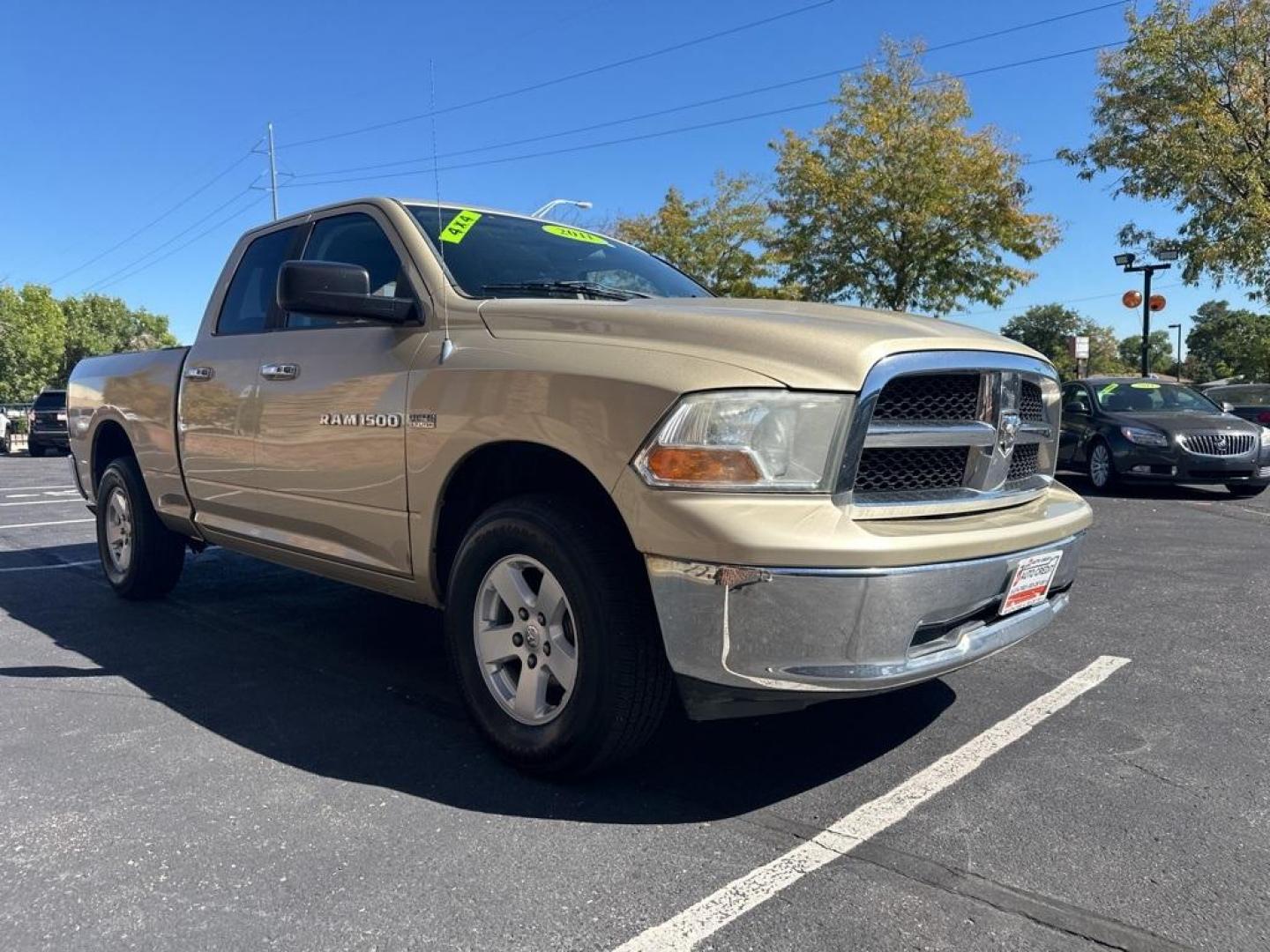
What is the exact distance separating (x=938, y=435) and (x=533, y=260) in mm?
1817

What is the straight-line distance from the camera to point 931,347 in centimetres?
279

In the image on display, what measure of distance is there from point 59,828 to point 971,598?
2.64 m

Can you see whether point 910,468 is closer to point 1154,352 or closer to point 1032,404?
point 1032,404

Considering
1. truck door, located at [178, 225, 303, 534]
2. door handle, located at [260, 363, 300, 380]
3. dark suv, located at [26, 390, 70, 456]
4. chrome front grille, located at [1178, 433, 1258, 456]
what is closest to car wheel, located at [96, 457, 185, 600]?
truck door, located at [178, 225, 303, 534]

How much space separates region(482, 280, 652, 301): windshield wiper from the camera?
3555mm

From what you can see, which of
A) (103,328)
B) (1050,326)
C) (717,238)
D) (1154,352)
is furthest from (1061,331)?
(103,328)

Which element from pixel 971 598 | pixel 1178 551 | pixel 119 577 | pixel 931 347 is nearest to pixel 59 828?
pixel 971 598

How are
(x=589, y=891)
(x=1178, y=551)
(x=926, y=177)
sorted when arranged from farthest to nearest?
(x=926, y=177) → (x=1178, y=551) → (x=589, y=891)

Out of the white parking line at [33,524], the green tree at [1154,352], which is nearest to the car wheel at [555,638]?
the white parking line at [33,524]

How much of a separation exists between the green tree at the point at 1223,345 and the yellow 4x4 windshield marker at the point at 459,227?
54.3 m

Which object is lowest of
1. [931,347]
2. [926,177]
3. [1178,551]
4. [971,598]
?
[1178,551]

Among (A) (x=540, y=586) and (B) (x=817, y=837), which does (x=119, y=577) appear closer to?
(A) (x=540, y=586)

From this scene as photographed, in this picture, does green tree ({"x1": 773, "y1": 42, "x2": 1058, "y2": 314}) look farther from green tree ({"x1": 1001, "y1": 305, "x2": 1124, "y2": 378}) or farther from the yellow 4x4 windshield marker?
green tree ({"x1": 1001, "y1": 305, "x2": 1124, "y2": 378})

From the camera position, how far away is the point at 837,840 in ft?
8.43
